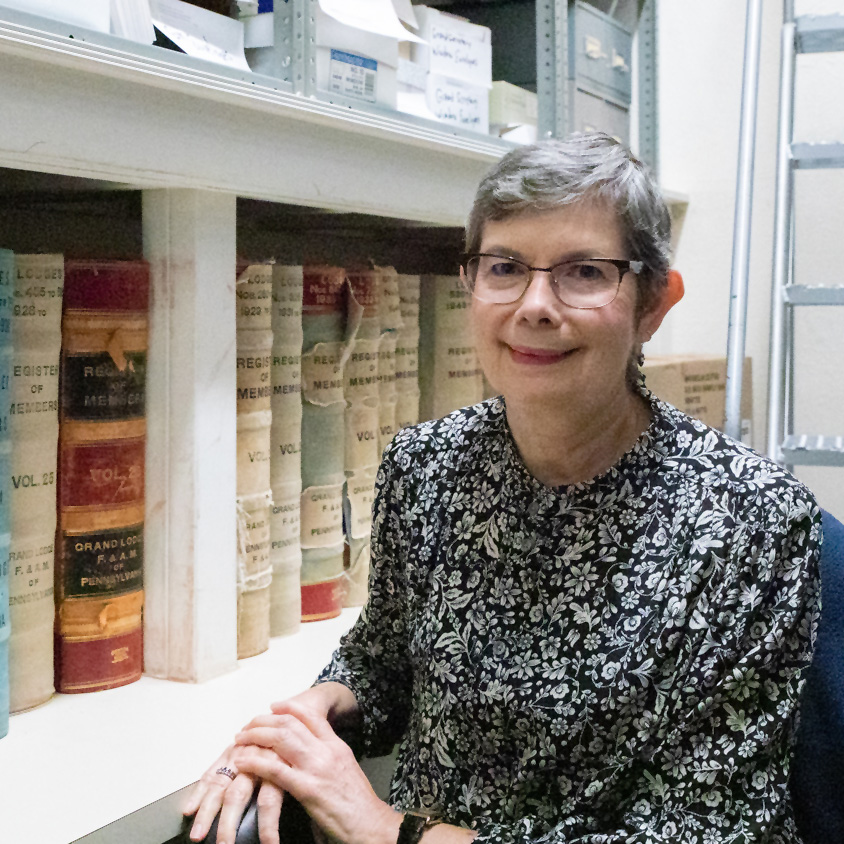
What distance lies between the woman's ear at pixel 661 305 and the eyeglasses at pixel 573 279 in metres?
0.06

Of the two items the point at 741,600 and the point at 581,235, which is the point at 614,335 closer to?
the point at 581,235

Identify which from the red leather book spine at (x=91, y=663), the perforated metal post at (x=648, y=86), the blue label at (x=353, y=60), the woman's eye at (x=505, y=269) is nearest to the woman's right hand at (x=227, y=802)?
the red leather book spine at (x=91, y=663)

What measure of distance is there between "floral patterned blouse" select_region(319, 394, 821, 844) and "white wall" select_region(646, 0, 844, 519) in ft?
4.17

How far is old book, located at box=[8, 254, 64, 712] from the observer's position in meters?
0.90

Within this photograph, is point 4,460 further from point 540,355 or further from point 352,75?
point 352,75

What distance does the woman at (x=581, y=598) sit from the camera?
0.75 meters

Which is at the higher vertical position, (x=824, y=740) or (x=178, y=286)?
(x=178, y=286)

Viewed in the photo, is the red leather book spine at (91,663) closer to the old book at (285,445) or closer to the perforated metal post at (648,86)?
the old book at (285,445)

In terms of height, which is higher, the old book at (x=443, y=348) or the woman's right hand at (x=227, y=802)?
the old book at (x=443, y=348)

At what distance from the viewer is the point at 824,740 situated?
797mm

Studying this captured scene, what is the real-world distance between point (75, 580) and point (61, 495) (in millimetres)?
89

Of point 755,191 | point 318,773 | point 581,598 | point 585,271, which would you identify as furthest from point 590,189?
point 755,191

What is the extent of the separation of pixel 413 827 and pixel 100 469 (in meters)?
0.47

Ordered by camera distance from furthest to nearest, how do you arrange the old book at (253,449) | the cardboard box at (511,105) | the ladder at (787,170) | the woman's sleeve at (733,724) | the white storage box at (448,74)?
the ladder at (787,170) < the cardboard box at (511,105) < the white storage box at (448,74) < the old book at (253,449) < the woman's sleeve at (733,724)
